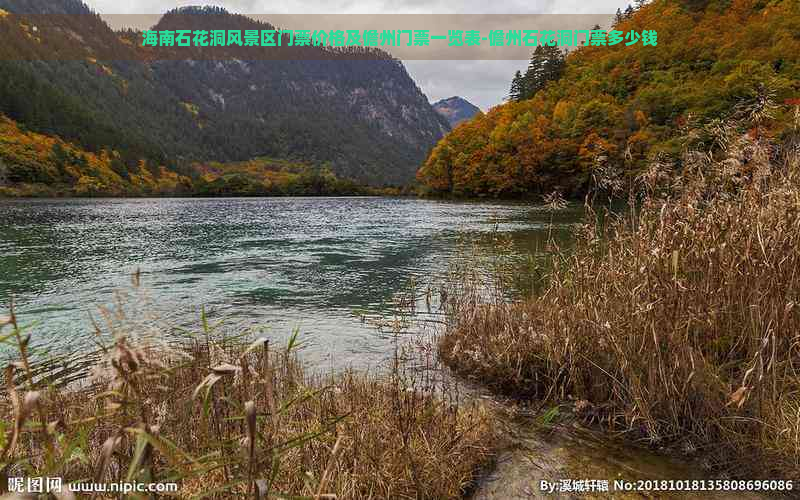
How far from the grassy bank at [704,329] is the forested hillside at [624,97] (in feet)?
159

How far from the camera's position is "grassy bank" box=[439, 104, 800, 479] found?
398 cm

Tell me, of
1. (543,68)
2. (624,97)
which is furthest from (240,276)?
(543,68)

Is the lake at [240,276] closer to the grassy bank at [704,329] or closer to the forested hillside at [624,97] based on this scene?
the grassy bank at [704,329]

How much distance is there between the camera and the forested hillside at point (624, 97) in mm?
55312

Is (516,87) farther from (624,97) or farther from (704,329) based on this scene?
(704,329)

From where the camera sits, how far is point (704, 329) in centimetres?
481

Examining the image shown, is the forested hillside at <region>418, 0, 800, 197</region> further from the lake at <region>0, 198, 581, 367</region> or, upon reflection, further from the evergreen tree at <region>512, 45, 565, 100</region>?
the lake at <region>0, 198, 581, 367</region>

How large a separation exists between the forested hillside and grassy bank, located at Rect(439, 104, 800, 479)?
159 feet

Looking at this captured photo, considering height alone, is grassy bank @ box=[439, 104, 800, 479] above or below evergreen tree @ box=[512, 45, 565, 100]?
below

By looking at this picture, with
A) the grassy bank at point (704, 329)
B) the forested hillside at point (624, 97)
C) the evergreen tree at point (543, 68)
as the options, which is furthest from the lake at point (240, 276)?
the evergreen tree at point (543, 68)

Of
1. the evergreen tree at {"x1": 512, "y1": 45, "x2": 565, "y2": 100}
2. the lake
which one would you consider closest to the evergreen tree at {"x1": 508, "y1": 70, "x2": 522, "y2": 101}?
the evergreen tree at {"x1": 512, "y1": 45, "x2": 565, "y2": 100}

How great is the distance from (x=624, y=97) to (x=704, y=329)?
8415cm

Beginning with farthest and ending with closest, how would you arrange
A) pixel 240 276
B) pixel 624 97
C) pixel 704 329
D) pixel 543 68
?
pixel 543 68 < pixel 624 97 < pixel 240 276 < pixel 704 329

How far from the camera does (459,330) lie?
7.92 metres
